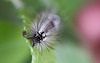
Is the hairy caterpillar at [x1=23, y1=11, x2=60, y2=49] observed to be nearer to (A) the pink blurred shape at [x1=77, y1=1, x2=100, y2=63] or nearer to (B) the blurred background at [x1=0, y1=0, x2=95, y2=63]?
(B) the blurred background at [x1=0, y1=0, x2=95, y2=63]

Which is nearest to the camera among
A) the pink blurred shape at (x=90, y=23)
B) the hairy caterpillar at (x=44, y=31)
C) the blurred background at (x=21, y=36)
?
the hairy caterpillar at (x=44, y=31)

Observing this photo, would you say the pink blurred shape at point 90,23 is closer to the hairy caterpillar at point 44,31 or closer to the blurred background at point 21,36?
the blurred background at point 21,36

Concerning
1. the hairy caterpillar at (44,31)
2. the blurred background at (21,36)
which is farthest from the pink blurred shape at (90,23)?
the hairy caterpillar at (44,31)

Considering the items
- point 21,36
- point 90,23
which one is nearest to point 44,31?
point 21,36

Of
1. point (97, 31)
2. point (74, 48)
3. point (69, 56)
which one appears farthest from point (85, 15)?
point (69, 56)

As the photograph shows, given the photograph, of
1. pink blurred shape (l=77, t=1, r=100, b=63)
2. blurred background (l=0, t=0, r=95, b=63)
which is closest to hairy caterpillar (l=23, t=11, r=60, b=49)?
blurred background (l=0, t=0, r=95, b=63)
